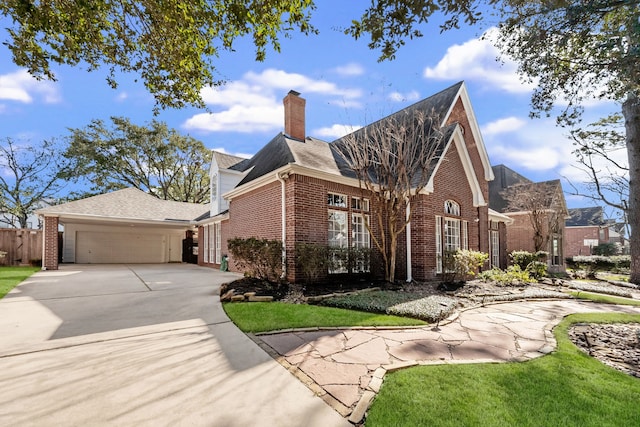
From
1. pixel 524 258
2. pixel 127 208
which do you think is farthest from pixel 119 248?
pixel 524 258

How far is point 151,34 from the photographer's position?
579cm

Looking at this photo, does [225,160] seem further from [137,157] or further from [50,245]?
[137,157]

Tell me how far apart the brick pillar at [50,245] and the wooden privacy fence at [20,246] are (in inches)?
100

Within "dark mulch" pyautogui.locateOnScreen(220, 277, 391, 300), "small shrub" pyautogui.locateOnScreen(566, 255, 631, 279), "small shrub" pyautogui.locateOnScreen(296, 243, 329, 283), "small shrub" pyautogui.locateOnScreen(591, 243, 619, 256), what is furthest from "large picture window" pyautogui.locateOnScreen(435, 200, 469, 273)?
"small shrub" pyautogui.locateOnScreen(591, 243, 619, 256)

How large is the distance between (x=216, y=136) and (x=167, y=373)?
2793cm

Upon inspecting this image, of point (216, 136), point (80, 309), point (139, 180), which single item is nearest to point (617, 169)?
point (80, 309)

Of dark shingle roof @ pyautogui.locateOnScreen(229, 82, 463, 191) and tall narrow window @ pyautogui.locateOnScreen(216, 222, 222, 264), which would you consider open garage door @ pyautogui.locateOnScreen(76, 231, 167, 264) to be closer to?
tall narrow window @ pyautogui.locateOnScreen(216, 222, 222, 264)

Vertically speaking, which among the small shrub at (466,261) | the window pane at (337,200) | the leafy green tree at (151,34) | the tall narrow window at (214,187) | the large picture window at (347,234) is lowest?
the small shrub at (466,261)

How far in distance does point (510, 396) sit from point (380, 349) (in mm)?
1535

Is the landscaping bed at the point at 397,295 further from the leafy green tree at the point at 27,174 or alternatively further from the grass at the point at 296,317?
the leafy green tree at the point at 27,174

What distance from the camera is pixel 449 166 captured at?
38.6 ft

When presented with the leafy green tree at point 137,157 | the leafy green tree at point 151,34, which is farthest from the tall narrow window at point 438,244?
the leafy green tree at point 137,157

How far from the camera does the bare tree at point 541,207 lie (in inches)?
672

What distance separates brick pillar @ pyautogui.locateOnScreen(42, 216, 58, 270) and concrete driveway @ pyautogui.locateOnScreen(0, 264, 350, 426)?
32.8 feet
